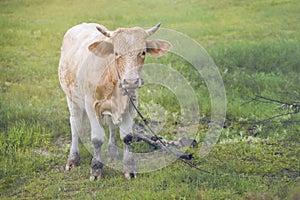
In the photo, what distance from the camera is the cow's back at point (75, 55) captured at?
17.4 ft

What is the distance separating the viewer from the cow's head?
4580mm

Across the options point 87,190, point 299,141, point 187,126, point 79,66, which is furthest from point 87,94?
point 299,141

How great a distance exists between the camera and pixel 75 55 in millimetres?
5508

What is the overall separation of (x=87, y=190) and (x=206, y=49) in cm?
365

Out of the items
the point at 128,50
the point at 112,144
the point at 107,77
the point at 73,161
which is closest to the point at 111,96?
the point at 107,77

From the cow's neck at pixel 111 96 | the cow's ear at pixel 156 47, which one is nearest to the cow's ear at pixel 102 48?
the cow's neck at pixel 111 96

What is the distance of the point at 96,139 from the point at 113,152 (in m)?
0.53

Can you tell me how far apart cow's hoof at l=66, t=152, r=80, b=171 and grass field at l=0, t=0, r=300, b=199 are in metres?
0.10

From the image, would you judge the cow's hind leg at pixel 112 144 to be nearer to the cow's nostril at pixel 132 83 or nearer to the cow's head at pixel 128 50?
the cow's head at pixel 128 50

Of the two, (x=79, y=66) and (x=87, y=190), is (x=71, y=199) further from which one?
(x=79, y=66)

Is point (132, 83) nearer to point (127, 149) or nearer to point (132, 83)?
point (132, 83)

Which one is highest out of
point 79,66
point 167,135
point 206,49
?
point 79,66

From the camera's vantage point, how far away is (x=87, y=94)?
16.9 ft

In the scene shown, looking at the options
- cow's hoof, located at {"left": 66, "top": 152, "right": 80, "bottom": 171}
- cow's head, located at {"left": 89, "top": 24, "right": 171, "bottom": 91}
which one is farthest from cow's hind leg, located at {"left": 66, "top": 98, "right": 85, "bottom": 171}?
cow's head, located at {"left": 89, "top": 24, "right": 171, "bottom": 91}
